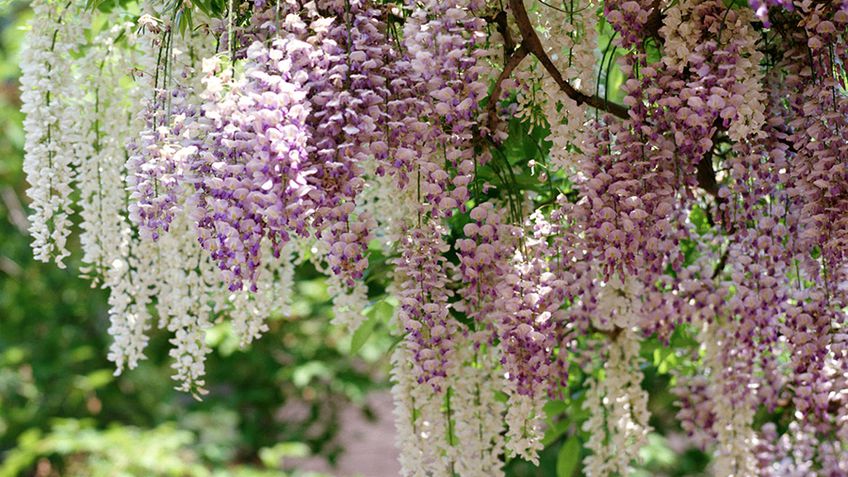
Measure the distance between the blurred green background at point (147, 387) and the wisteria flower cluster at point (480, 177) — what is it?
2.20 metres

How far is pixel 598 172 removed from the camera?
156 cm

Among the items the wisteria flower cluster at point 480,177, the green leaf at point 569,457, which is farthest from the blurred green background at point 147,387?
the wisteria flower cluster at point 480,177

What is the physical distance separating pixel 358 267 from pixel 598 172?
1.36 ft

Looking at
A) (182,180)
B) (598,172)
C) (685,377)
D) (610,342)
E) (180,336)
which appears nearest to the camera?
(182,180)

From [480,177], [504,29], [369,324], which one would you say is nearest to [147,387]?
[369,324]

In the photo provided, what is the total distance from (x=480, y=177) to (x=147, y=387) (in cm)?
370

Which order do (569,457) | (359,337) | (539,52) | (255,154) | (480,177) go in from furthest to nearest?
(569,457) < (359,337) < (480,177) < (539,52) < (255,154)

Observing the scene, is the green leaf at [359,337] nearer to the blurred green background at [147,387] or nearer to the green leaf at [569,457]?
the green leaf at [569,457]

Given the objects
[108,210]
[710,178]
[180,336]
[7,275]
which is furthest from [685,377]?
[7,275]

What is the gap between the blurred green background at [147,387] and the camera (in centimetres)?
441

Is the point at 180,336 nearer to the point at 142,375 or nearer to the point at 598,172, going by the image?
the point at 598,172

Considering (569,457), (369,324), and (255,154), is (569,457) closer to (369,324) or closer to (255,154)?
(369,324)

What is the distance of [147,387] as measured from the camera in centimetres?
507

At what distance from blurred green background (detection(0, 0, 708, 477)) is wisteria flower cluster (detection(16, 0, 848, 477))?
2.20 meters
